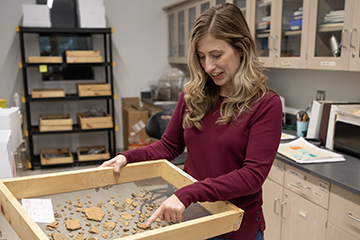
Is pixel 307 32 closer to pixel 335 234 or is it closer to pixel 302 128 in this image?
pixel 302 128

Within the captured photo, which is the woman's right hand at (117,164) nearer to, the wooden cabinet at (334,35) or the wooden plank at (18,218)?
the wooden plank at (18,218)

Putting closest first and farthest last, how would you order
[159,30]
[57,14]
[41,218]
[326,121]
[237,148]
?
[41,218] < [237,148] < [326,121] < [57,14] < [159,30]

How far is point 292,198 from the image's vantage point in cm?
208

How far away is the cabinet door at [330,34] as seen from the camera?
6.82ft

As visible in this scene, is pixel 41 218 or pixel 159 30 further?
pixel 159 30

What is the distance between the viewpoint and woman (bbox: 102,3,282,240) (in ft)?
3.29

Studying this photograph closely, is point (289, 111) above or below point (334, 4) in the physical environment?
below

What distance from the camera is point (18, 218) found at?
3.09ft

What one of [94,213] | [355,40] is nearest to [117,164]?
[94,213]

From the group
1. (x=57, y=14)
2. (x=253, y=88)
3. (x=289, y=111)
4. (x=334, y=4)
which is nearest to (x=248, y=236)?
(x=253, y=88)

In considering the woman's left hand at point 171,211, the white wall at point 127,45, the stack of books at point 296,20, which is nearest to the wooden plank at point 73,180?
the woman's left hand at point 171,211

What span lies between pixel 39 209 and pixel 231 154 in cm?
65

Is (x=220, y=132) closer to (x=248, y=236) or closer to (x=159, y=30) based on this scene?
(x=248, y=236)

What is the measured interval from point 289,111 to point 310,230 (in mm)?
1364
